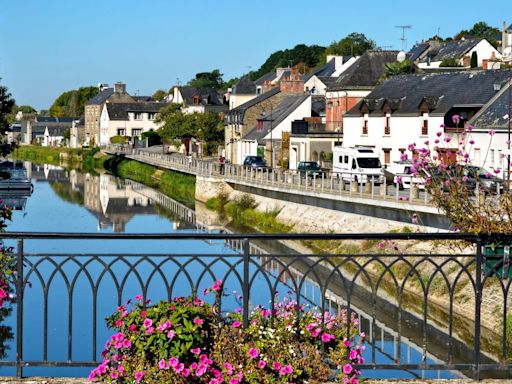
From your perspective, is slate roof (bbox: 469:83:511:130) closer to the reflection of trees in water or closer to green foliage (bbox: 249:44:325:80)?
the reflection of trees in water

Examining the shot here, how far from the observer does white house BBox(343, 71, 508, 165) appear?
121 ft

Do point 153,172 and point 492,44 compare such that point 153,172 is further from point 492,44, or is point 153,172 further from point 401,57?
point 492,44

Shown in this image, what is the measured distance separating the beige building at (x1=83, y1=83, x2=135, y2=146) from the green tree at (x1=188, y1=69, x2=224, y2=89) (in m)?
28.7

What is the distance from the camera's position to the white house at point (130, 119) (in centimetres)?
11344

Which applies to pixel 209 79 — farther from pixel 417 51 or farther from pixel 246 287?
pixel 246 287

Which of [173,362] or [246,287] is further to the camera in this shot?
[246,287]

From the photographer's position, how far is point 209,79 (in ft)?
529

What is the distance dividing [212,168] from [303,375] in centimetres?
4393

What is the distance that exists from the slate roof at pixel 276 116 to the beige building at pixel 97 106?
181ft

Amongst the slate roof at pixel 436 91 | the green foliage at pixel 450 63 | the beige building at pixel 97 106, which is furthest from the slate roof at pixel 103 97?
the slate roof at pixel 436 91

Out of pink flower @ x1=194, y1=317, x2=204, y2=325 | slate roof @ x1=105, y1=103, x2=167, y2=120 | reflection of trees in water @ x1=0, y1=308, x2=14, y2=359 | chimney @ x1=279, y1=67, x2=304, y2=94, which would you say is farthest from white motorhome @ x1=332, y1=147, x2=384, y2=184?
slate roof @ x1=105, y1=103, x2=167, y2=120

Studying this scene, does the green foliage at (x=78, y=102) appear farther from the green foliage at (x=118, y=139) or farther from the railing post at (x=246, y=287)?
the railing post at (x=246, y=287)

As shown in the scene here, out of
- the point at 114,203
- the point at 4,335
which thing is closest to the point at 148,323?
the point at 4,335

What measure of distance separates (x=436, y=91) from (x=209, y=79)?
402ft
